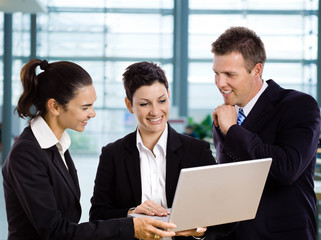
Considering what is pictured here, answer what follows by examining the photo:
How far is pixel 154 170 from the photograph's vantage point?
198 cm

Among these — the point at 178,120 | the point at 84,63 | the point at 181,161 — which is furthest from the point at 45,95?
the point at 84,63

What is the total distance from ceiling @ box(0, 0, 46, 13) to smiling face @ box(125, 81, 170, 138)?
7922 mm

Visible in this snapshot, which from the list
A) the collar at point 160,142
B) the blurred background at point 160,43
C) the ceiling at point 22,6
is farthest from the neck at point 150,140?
the blurred background at point 160,43

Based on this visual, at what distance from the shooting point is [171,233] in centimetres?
165

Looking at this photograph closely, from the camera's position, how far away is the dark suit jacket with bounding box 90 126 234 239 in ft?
6.35

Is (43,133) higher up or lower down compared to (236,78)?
lower down

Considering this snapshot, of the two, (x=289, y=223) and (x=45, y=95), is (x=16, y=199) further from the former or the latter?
(x=289, y=223)

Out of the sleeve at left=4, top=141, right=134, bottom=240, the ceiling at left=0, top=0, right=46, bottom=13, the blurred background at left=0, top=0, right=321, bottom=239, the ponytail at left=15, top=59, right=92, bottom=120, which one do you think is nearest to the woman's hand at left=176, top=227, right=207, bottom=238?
the sleeve at left=4, top=141, right=134, bottom=240

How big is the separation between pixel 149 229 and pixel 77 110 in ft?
1.93

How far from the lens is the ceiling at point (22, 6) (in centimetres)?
912

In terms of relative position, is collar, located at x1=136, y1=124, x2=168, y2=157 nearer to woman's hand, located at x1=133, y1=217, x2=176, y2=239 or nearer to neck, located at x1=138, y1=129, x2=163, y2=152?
neck, located at x1=138, y1=129, x2=163, y2=152

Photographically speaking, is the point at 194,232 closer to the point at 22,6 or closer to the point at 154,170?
the point at 154,170

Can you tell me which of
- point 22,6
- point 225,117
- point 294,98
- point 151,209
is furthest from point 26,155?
point 22,6

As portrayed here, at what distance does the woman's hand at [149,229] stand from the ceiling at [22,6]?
826 cm
